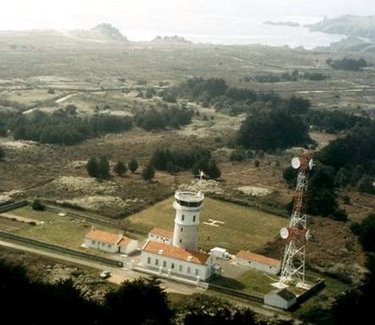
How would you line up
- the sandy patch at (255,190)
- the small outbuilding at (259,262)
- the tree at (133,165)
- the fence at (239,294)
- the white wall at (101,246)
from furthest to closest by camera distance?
1. the tree at (133,165)
2. the sandy patch at (255,190)
3. the white wall at (101,246)
4. the small outbuilding at (259,262)
5. the fence at (239,294)

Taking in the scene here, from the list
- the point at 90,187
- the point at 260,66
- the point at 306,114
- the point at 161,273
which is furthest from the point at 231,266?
the point at 260,66

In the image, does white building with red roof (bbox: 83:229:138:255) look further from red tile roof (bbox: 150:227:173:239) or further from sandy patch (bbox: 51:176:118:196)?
sandy patch (bbox: 51:176:118:196)

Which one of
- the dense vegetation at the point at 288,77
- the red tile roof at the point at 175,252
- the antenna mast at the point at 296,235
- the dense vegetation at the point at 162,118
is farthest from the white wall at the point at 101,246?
the dense vegetation at the point at 288,77

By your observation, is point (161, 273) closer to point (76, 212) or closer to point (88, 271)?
point (88, 271)

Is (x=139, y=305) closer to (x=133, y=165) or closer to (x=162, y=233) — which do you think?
(x=162, y=233)

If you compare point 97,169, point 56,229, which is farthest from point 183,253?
point 97,169

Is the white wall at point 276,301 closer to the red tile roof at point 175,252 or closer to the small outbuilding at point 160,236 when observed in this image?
the red tile roof at point 175,252

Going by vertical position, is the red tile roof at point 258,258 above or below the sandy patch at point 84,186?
above
